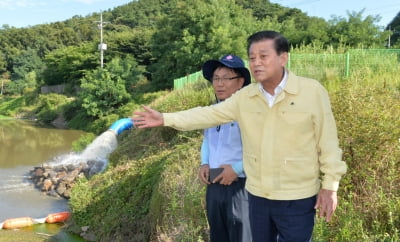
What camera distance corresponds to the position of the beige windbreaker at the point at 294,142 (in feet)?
6.15

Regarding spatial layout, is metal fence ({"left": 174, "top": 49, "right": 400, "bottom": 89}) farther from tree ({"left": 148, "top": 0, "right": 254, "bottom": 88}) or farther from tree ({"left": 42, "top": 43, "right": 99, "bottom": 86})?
tree ({"left": 42, "top": 43, "right": 99, "bottom": 86})

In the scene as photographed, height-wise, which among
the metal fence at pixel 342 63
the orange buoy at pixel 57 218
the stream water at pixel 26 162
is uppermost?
the metal fence at pixel 342 63

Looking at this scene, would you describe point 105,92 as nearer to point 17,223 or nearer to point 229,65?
point 17,223

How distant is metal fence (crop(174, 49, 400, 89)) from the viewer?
27.1 feet

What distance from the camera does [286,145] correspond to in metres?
1.91

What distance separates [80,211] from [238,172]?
6.58 meters

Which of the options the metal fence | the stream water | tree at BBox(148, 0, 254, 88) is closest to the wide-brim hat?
the metal fence

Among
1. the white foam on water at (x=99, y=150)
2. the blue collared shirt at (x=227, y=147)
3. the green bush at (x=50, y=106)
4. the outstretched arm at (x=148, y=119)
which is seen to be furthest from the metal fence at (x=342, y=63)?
the green bush at (x=50, y=106)

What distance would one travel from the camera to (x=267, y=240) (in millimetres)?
2072

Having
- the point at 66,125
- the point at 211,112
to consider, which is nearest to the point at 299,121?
the point at 211,112

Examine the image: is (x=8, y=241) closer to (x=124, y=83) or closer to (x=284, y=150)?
(x=284, y=150)

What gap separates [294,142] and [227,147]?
711mm

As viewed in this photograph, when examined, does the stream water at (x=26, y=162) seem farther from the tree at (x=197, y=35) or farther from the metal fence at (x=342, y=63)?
the tree at (x=197, y=35)

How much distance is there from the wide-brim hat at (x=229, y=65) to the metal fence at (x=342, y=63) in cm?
583
